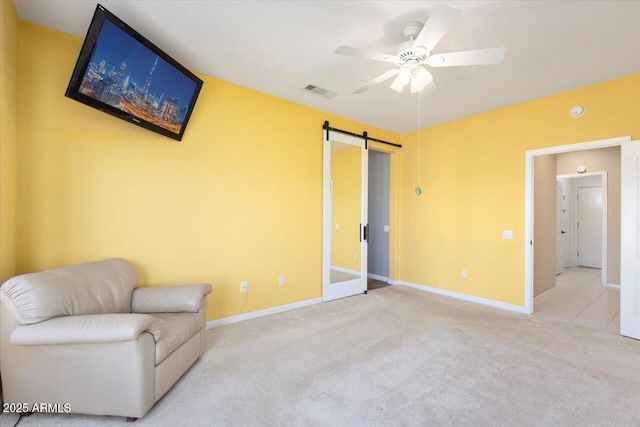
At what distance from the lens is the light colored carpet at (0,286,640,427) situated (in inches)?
70.8

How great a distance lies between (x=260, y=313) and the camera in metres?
3.54

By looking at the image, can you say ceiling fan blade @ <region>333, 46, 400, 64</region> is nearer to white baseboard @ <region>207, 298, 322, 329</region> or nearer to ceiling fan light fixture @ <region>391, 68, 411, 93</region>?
ceiling fan light fixture @ <region>391, 68, 411, 93</region>

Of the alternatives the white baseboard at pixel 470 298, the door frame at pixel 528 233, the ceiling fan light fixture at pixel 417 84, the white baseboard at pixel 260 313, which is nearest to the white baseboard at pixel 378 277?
the white baseboard at pixel 470 298

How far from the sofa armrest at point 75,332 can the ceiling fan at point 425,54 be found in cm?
225

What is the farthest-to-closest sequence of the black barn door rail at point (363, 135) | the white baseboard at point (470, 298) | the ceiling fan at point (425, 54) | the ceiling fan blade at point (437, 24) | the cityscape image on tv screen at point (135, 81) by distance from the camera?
1. the black barn door rail at point (363, 135)
2. the white baseboard at point (470, 298)
3. the cityscape image on tv screen at point (135, 81)
4. the ceiling fan at point (425, 54)
5. the ceiling fan blade at point (437, 24)

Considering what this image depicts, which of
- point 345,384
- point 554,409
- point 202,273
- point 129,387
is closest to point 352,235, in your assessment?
point 202,273

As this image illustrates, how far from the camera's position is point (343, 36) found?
2387 millimetres

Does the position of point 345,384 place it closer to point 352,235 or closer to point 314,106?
point 352,235

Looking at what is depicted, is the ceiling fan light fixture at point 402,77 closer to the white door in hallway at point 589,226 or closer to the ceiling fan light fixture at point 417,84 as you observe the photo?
the ceiling fan light fixture at point 417,84

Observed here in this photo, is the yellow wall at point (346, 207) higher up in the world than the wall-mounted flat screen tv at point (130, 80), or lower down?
lower down

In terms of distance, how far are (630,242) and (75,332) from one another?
4.89m

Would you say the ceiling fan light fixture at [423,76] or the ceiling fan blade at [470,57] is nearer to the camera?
the ceiling fan blade at [470,57]

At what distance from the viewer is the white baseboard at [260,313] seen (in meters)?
3.20

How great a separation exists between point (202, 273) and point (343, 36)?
2724 millimetres
